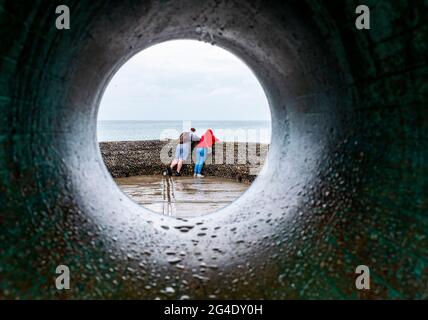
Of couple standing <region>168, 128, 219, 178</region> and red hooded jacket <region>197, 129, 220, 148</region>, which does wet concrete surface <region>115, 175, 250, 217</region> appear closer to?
couple standing <region>168, 128, 219, 178</region>

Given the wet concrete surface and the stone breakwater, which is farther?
the stone breakwater

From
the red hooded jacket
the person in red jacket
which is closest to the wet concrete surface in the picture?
the person in red jacket

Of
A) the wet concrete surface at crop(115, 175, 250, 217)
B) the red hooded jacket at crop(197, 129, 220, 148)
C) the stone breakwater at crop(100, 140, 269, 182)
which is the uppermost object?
the red hooded jacket at crop(197, 129, 220, 148)

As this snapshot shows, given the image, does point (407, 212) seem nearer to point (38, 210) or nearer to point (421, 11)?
point (421, 11)

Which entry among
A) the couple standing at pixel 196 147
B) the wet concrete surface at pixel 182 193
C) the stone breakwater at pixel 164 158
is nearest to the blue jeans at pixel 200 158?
the couple standing at pixel 196 147

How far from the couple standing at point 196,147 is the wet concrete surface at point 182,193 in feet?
0.92

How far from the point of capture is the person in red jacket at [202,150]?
29.9 feet

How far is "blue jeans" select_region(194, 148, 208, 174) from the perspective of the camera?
30.0 ft

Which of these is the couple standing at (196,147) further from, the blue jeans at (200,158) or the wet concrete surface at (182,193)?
the wet concrete surface at (182,193)

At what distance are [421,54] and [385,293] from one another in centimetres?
96

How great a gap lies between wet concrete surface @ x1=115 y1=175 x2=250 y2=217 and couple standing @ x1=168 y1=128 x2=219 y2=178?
282 mm

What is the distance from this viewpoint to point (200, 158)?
9227 mm

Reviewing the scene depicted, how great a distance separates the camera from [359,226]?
6.32ft
